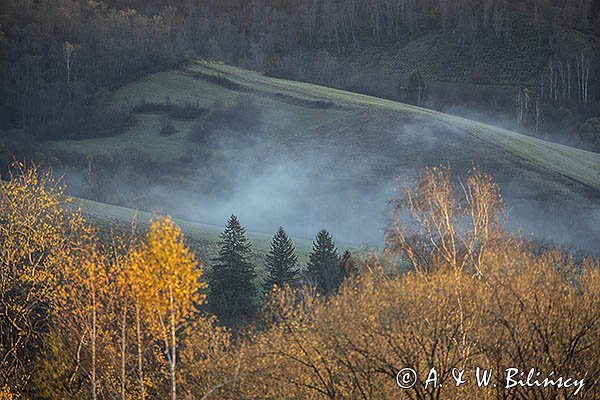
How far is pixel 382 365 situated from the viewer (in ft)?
80.8

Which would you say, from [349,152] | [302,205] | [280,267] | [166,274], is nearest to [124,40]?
[349,152]

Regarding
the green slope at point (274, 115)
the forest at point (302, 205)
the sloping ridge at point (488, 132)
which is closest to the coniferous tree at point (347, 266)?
the forest at point (302, 205)

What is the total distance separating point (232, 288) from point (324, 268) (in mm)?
7069

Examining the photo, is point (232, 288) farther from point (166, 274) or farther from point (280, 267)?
point (166, 274)

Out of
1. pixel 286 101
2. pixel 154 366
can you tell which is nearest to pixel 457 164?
pixel 286 101

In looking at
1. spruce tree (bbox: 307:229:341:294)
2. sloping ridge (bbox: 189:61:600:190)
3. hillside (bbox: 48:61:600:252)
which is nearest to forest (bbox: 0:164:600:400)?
spruce tree (bbox: 307:229:341:294)

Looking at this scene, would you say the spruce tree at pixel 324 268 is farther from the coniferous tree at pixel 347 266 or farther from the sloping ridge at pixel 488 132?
the sloping ridge at pixel 488 132

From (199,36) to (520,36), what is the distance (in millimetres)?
75111

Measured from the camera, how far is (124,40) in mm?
145875

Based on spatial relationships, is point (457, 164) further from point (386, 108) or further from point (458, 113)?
point (458, 113)

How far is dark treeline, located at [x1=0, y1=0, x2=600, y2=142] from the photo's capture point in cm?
12619

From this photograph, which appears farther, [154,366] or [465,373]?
[154,366]

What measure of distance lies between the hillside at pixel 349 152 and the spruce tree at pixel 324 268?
83.5 feet

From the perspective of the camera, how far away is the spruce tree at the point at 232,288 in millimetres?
44875
